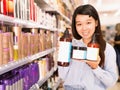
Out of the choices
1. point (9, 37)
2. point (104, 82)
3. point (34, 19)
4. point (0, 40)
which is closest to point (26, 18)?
point (34, 19)

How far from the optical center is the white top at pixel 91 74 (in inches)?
77.5

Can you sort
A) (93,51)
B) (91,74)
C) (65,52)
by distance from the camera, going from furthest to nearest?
(91,74)
(65,52)
(93,51)

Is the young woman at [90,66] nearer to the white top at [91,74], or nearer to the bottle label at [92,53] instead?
the white top at [91,74]

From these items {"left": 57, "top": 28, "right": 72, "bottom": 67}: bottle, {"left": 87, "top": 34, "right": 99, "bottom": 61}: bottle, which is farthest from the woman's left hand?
{"left": 57, "top": 28, "right": 72, "bottom": 67}: bottle

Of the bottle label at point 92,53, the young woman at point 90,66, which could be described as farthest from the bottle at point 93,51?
the young woman at point 90,66

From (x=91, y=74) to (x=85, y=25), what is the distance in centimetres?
39

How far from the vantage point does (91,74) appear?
6.55 feet

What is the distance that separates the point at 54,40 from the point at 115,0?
1064cm

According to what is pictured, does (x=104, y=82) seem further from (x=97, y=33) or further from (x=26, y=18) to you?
(x=26, y=18)

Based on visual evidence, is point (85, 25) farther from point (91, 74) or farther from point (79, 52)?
point (91, 74)

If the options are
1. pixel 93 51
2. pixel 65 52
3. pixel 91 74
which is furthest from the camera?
pixel 91 74

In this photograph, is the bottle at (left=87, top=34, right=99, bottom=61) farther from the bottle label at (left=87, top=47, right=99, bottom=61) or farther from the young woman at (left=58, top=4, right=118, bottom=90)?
the young woman at (left=58, top=4, right=118, bottom=90)

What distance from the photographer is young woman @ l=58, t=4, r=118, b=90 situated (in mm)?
1962

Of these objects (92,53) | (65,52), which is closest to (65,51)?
(65,52)
